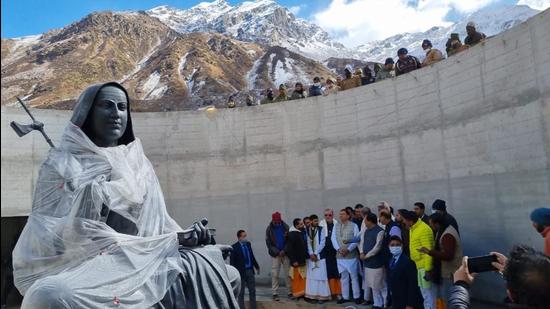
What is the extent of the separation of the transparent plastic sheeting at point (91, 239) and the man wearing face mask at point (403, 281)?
11.9 ft

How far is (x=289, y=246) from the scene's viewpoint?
845cm

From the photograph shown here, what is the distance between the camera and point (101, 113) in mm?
3594

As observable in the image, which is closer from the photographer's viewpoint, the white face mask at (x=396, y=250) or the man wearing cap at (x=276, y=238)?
the white face mask at (x=396, y=250)

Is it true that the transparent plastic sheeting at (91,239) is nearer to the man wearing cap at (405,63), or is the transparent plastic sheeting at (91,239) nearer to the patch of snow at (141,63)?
the man wearing cap at (405,63)

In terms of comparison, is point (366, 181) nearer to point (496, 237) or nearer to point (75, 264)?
point (496, 237)

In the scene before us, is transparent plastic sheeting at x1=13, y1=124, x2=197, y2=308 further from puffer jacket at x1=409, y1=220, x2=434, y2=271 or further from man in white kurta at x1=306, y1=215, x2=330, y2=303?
man in white kurta at x1=306, y1=215, x2=330, y2=303

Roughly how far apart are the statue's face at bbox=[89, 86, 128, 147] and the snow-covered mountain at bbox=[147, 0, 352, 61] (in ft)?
216

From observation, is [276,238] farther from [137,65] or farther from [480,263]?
[137,65]

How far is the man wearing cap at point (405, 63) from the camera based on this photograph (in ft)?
28.1

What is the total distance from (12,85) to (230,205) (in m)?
37.2

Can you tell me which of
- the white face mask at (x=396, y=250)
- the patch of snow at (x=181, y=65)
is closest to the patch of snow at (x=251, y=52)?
the patch of snow at (x=181, y=65)

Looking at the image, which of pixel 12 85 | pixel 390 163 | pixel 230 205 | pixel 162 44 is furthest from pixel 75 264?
pixel 162 44

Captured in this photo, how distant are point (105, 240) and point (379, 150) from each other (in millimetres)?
6532

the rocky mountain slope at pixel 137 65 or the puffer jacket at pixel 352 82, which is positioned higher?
the rocky mountain slope at pixel 137 65
